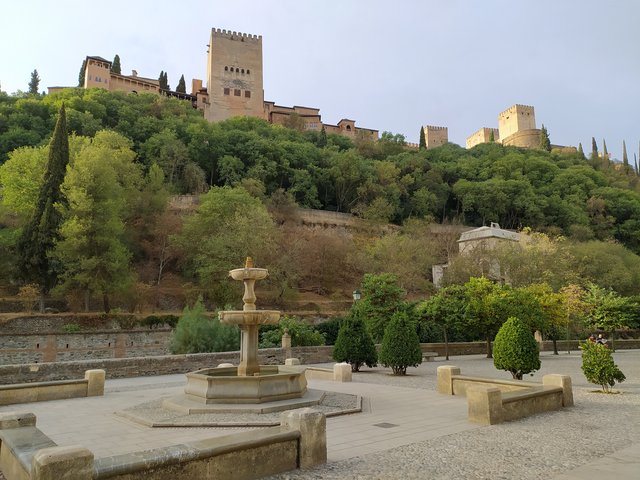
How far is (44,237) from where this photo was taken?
28094mm

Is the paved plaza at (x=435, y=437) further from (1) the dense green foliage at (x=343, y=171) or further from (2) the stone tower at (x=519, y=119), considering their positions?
(2) the stone tower at (x=519, y=119)

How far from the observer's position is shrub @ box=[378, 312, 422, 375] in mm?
14289

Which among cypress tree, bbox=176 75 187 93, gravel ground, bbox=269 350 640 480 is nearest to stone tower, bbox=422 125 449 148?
cypress tree, bbox=176 75 187 93

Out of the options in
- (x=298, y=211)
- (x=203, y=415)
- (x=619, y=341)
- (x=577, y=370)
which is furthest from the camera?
(x=298, y=211)

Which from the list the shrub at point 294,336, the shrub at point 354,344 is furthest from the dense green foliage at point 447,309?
the shrub at point 354,344

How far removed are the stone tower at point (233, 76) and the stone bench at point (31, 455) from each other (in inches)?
2888

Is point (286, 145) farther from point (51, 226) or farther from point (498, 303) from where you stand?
point (498, 303)

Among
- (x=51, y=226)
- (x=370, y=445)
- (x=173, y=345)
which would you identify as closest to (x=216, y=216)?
(x=51, y=226)

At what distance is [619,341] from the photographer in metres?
33.4

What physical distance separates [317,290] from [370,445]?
37335 mm

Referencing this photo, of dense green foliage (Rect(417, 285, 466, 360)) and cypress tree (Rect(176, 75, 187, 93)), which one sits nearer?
dense green foliage (Rect(417, 285, 466, 360))

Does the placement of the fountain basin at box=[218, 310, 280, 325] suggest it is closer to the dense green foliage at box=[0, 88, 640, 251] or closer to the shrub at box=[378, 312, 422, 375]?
the shrub at box=[378, 312, 422, 375]

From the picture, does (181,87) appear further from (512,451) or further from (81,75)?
(512,451)

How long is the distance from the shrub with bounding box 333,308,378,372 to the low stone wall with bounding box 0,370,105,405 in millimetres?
7853
